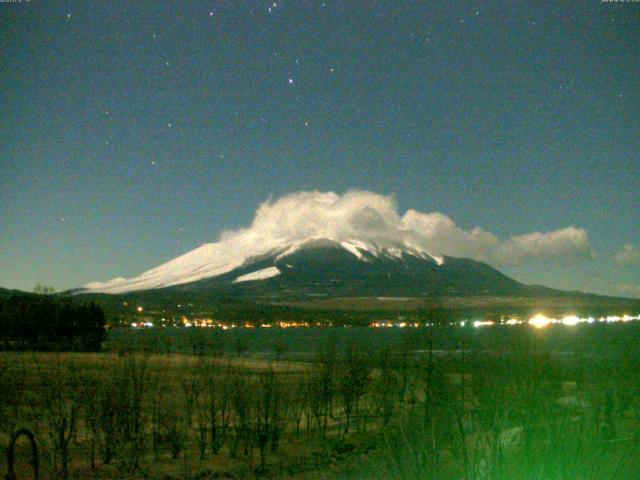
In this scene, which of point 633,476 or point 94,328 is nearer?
point 633,476

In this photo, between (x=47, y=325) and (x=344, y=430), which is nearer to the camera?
(x=344, y=430)

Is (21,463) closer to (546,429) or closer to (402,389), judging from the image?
(546,429)

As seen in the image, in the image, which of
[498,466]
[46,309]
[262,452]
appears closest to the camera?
[498,466]

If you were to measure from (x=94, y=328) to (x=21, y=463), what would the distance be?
173 ft

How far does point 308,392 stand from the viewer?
75.7 feet

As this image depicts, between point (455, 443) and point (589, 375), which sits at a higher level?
point (455, 443)

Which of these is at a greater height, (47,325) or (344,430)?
(47,325)

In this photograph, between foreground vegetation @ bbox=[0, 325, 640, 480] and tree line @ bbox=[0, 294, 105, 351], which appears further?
tree line @ bbox=[0, 294, 105, 351]

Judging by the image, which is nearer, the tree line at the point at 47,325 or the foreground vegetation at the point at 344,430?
the foreground vegetation at the point at 344,430

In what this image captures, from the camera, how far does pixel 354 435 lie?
21156 millimetres

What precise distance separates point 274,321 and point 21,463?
182027mm

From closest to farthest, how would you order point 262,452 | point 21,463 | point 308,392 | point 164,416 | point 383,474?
1. point 383,474
2. point 21,463
3. point 262,452
4. point 164,416
5. point 308,392

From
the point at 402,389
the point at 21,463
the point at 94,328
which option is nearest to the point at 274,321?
the point at 94,328

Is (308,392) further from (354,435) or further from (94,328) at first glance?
(94,328)
